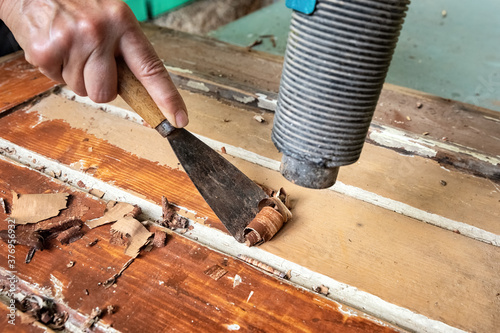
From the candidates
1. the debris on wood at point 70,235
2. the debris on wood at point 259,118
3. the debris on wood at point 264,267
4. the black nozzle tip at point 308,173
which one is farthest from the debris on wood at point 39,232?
the debris on wood at point 259,118

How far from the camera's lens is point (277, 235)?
992 millimetres

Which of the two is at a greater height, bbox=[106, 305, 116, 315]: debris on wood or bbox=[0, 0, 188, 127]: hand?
bbox=[0, 0, 188, 127]: hand

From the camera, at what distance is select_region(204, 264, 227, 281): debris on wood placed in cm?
89

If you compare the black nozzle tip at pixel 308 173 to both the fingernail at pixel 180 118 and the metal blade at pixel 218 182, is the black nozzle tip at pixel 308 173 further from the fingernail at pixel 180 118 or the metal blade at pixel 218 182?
the fingernail at pixel 180 118

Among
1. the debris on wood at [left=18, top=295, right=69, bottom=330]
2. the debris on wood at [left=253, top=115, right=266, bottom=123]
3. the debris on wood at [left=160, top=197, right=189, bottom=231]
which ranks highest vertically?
the debris on wood at [left=253, top=115, right=266, bottom=123]

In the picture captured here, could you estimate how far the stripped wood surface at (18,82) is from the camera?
4.67ft

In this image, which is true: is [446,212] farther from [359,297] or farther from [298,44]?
[298,44]

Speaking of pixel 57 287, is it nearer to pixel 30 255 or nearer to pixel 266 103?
pixel 30 255

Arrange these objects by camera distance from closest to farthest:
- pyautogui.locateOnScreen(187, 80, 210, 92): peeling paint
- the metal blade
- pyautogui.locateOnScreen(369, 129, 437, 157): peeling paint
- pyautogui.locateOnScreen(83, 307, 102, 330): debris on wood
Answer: pyautogui.locateOnScreen(83, 307, 102, 330): debris on wood → the metal blade → pyautogui.locateOnScreen(369, 129, 437, 157): peeling paint → pyautogui.locateOnScreen(187, 80, 210, 92): peeling paint

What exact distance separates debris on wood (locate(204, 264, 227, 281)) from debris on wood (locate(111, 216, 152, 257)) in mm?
183

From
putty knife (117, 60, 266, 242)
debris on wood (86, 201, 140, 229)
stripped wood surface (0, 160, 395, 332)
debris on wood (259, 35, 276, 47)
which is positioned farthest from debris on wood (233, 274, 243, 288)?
debris on wood (259, 35, 276, 47)

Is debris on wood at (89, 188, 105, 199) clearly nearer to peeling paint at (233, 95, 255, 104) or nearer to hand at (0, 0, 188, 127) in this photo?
hand at (0, 0, 188, 127)

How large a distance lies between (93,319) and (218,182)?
0.44 metres

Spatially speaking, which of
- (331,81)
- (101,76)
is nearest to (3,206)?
(101,76)
